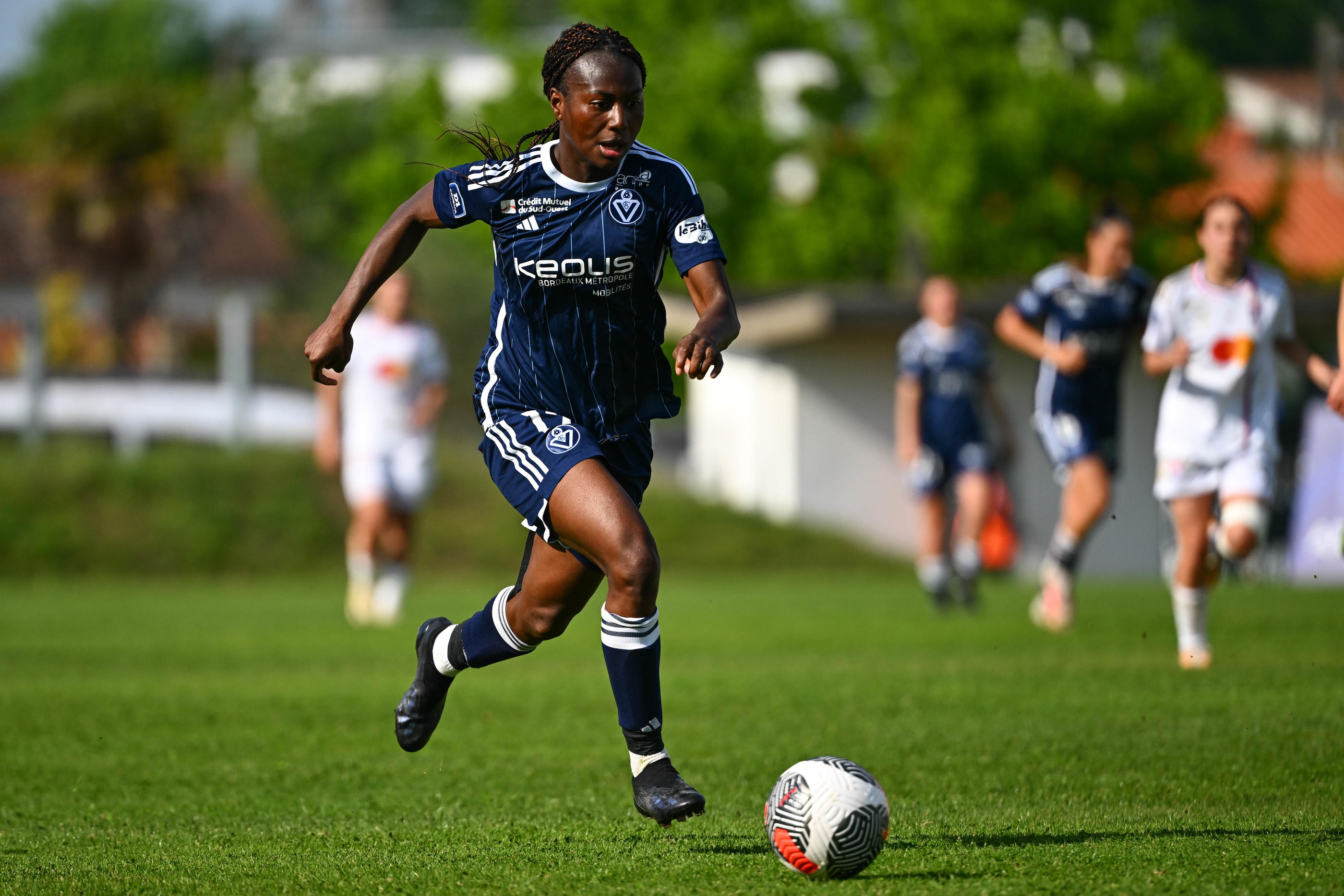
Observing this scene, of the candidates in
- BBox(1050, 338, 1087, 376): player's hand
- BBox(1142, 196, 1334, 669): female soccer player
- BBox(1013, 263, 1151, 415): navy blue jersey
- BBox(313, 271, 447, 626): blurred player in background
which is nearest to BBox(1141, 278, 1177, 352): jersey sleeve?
BBox(1142, 196, 1334, 669): female soccer player

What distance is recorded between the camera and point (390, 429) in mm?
14109

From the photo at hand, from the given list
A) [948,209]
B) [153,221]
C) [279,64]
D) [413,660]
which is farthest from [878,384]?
[279,64]

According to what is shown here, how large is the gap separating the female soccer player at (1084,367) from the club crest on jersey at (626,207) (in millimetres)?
6537

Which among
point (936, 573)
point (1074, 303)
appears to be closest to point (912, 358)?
point (936, 573)

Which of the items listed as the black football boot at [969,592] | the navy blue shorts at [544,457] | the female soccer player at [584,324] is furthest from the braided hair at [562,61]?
the black football boot at [969,592]

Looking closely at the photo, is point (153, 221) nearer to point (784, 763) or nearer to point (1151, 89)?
point (1151, 89)

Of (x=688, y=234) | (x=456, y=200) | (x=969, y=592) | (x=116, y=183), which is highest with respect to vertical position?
(x=116, y=183)

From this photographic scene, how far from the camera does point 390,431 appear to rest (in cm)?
1410

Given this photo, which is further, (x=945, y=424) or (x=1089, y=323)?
(x=945, y=424)

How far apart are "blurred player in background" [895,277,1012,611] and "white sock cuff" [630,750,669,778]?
364 inches

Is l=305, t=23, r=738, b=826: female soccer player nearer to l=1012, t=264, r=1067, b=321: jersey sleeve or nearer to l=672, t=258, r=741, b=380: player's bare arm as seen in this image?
l=672, t=258, r=741, b=380: player's bare arm

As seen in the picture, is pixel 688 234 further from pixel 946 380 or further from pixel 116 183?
pixel 116 183

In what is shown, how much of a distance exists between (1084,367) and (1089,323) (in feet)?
1.27

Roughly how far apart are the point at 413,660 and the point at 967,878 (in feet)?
22.8
